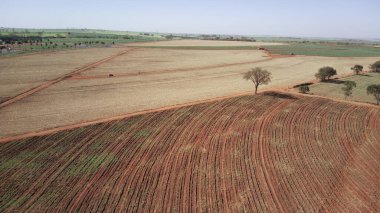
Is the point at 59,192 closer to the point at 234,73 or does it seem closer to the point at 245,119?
the point at 245,119

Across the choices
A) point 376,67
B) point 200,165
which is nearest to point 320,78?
point 376,67

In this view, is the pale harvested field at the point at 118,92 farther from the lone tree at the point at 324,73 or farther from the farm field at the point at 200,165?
the farm field at the point at 200,165

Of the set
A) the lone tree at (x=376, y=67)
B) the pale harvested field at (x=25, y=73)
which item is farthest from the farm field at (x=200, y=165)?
the lone tree at (x=376, y=67)

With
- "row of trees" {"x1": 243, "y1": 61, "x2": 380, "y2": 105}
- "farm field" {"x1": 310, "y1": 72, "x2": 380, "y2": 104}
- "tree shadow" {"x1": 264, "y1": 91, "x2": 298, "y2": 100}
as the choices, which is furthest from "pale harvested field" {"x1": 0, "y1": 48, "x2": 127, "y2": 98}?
"farm field" {"x1": 310, "y1": 72, "x2": 380, "y2": 104}

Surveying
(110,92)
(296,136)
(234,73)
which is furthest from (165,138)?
(234,73)

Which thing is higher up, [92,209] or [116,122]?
[116,122]
